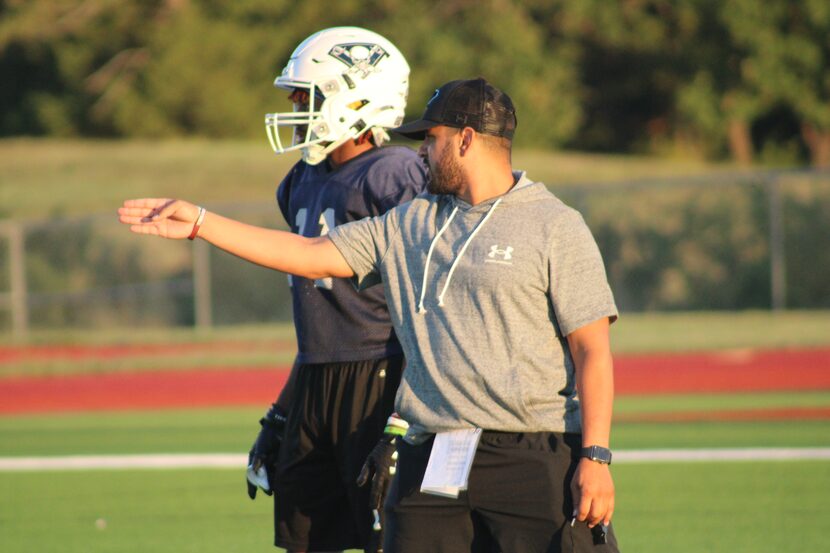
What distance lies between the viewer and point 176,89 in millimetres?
36281

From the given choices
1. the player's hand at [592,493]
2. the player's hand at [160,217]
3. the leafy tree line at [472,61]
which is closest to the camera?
the player's hand at [592,493]

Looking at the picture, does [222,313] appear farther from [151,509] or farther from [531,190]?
[531,190]

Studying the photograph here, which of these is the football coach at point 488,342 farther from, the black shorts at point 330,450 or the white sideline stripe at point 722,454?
the white sideline stripe at point 722,454

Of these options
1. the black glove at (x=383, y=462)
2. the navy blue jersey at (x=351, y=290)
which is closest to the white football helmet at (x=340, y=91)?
the navy blue jersey at (x=351, y=290)

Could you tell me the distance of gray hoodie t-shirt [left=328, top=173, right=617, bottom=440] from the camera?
3947 millimetres

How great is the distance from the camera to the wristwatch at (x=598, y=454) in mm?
3893


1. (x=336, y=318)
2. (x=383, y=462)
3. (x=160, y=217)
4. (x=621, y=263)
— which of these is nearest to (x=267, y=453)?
(x=336, y=318)

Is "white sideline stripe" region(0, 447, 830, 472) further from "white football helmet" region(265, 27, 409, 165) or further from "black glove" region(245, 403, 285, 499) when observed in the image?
"white football helmet" region(265, 27, 409, 165)

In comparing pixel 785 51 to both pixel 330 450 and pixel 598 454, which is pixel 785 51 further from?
pixel 598 454

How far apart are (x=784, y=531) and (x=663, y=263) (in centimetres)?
1476

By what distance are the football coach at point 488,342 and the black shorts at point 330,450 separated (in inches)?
30.6

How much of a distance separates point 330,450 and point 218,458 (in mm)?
5413

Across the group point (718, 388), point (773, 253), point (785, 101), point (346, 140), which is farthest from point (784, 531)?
point (785, 101)

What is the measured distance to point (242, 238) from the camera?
4191mm
